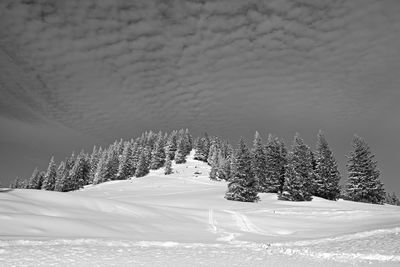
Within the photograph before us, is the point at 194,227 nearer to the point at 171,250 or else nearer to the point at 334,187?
the point at 171,250

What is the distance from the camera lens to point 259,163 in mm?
56969

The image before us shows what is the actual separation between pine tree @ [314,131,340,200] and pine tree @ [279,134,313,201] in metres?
3.17

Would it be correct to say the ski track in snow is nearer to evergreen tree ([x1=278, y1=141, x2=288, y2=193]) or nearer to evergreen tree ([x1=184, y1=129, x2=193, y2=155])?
evergreen tree ([x1=278, y1=141, x2=288, y2=193])

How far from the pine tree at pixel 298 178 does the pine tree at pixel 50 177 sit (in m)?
69.7

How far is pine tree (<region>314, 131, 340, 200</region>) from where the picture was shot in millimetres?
47875

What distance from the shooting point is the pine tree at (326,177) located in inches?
1885

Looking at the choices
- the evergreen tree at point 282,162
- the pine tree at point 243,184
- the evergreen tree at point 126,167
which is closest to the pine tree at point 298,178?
the pine tree at point 243,184

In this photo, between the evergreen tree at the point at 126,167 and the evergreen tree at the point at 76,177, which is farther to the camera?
the evergreen tree at the point at 126,167

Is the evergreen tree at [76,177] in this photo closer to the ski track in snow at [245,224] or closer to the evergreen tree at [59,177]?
the evergreen tree at [59,177]

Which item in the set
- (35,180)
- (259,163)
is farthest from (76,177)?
(259,163)

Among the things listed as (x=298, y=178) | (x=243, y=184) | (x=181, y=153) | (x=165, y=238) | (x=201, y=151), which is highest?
(x=201, y=151)

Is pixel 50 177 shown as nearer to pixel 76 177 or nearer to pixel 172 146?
pixel 76 177

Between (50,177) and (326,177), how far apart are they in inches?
2984

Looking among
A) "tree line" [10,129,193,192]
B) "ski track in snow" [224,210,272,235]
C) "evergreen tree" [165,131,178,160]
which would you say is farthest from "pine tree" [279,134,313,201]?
"evergreen tree" [165,131,178,160]
